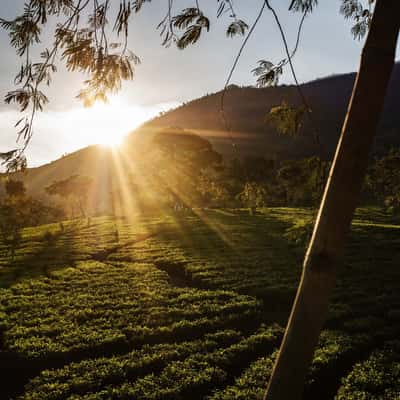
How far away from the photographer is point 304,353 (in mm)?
3580

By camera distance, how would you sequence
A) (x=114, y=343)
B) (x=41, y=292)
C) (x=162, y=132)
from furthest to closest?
(x=162, y=132), (x=41, y=292), (x=114, y=343)

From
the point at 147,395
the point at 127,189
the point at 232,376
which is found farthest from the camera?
the point at 127,189

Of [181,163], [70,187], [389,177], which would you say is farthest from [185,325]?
[70,187]

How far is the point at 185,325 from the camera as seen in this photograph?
17500 mm

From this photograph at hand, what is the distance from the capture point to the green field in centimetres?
1229

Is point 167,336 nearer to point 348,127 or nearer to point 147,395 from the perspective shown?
point 147,395

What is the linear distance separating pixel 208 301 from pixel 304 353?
18294mm

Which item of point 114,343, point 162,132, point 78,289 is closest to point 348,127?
point 114,343

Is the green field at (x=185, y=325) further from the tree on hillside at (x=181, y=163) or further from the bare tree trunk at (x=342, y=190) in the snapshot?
the tree on hillside at (x=181, y=163)

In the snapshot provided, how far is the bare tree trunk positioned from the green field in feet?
6.15

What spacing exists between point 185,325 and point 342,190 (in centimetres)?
1548

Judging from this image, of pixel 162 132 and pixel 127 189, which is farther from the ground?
pixel 162 132

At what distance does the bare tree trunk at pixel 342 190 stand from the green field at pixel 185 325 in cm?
Answer: 187

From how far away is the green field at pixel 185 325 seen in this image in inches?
484
